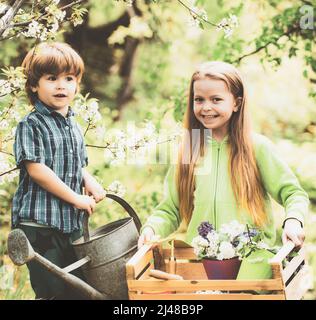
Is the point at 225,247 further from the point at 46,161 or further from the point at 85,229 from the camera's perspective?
the point at 46,161

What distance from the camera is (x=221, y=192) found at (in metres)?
2.76

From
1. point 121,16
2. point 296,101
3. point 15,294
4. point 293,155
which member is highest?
point 121,16

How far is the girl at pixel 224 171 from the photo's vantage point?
107 inches

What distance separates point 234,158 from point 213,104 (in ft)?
0.67

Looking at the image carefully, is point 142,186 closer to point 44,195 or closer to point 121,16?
point 121,16

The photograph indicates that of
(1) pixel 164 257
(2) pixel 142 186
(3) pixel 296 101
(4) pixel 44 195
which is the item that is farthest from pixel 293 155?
(4) pixel 44 195

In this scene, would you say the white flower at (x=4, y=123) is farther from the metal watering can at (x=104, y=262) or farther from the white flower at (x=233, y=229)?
the white flower at (x=233, y=229)

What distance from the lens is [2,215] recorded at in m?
3.69

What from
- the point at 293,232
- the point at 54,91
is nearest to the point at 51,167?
the point at 54,91

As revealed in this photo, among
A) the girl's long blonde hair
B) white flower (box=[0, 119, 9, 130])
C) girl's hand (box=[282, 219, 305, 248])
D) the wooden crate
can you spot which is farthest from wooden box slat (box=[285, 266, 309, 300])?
white flower (box=[0, 119, 9, 130])

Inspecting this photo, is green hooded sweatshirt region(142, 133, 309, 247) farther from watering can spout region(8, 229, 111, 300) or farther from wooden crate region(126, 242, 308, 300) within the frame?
watering can spout region(8, 229, 111, 300)

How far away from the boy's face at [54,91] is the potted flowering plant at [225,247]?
68 cm

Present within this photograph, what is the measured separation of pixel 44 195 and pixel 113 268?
1.14 ft

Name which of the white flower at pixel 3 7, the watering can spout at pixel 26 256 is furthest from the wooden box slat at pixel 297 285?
the white flower at pixel 3 7
